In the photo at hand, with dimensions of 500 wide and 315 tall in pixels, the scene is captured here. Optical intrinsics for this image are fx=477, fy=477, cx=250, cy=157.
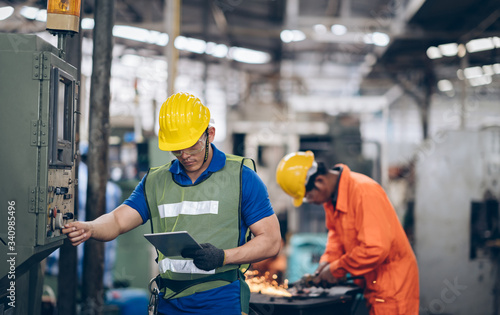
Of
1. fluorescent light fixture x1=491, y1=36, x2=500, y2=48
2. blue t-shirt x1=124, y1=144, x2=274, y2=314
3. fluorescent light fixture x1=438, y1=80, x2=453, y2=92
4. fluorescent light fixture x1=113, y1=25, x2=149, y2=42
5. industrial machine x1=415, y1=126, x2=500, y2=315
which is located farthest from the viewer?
fluorescent light fixture x1=438, y1=80, x2=453, y2=92

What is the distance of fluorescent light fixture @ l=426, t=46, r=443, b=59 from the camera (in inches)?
279

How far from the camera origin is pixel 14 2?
6852 millimetres

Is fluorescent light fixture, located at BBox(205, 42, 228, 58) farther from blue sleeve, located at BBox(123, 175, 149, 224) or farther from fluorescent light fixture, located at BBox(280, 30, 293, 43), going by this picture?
blue sleeve, located at BBox(123, 175, 149, 224)

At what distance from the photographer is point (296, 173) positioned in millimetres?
3053

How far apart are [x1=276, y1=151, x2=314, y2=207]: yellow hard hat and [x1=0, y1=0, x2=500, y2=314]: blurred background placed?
125 centimetres

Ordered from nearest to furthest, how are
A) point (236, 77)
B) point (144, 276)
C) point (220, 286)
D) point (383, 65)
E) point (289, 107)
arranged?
point (220, 286), point (144, 276), point (289, 107), point (383, 65), point (236, 77)

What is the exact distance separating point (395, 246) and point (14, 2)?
21.3 ft

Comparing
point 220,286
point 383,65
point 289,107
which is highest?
→ point 383,65

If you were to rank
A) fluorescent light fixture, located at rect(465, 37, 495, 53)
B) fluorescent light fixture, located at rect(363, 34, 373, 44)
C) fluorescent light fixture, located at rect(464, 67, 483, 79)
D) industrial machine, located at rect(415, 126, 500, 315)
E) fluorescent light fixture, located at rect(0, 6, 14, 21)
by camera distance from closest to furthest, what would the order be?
industrial machine, located at rect(415, 126, 500, 315), fluorescent light fixture, located at rect(465, 37, 495, 53), fluorescent light fixture, located at rect(363, 34, 373, 44), fluorescent light fixture, located at rect(0, 6, 14, 21), fluorescent light fixture, located at rect(464, 67, 483, 79)

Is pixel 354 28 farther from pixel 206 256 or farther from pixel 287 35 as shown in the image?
pixel 206 256

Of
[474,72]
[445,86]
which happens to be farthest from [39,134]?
[445,86]

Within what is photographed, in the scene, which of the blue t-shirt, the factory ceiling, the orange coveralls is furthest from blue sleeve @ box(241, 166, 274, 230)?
the factory ceiling

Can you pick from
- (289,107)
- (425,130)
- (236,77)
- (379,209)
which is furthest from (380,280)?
(236,77)

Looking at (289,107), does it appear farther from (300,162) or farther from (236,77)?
(300,162)
